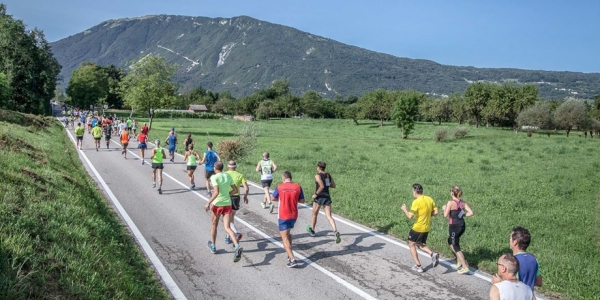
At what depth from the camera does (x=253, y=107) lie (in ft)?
421

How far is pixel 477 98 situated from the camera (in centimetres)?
7894

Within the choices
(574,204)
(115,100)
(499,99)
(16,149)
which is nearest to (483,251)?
(574,204)

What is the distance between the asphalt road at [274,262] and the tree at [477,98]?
74675 mm

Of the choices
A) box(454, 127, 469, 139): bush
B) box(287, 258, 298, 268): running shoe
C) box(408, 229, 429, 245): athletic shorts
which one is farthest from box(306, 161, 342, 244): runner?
box(454, 127, 469, 139): bush

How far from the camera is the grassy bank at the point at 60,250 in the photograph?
5172 mm

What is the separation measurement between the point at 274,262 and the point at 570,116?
6931cm

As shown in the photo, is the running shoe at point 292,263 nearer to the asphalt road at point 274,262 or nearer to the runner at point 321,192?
the asphalt road at point 274,262

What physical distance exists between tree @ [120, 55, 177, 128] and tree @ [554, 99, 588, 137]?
57051 millimetres

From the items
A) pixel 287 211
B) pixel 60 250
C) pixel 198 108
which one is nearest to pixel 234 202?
pixel 287 211

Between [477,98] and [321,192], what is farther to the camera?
[477,98]

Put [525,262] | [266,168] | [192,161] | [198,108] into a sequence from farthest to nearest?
[198,108] → [192,161] → [266,168] → [525,262]

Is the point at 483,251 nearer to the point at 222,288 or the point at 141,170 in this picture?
the point at 222,288

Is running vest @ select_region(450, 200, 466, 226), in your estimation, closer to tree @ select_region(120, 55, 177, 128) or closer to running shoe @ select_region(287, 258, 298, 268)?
running shoe @ select_region(287, 258, 298, 268)

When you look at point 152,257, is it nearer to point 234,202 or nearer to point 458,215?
point 234,202
